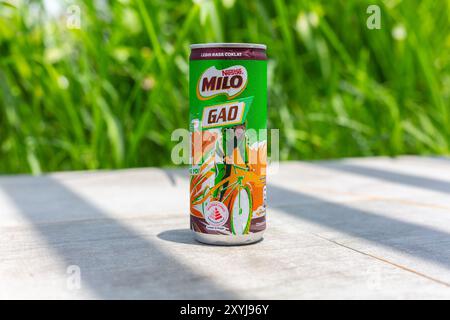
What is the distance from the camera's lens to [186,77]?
3.95m

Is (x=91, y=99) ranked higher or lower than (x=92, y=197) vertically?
higher

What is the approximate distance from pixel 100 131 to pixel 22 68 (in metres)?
0.65

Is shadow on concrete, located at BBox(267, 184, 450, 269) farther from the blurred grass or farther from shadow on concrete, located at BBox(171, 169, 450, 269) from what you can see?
the blurred grass

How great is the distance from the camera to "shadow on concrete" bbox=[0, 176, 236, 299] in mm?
1690

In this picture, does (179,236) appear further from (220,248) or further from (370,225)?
(370,225)

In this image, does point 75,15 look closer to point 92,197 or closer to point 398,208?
point 92,197

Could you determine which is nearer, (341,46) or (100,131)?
(100,131)

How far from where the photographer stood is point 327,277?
5.90 ft

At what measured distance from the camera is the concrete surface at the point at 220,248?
1.72 m

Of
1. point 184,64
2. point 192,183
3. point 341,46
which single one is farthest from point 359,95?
point 192,183

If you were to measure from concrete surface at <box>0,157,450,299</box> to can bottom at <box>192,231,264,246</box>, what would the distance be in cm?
3

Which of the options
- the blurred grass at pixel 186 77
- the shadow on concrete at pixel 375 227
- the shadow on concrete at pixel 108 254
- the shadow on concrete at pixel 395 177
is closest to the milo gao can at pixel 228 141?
the shadow on concrete at pixel 108 254

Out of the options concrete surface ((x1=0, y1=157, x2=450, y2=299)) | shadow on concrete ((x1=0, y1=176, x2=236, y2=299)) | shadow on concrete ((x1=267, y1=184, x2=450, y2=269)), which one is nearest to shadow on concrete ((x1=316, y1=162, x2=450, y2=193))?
concrete surface ((x1=0, y1=157, x2=450, y2=299))
